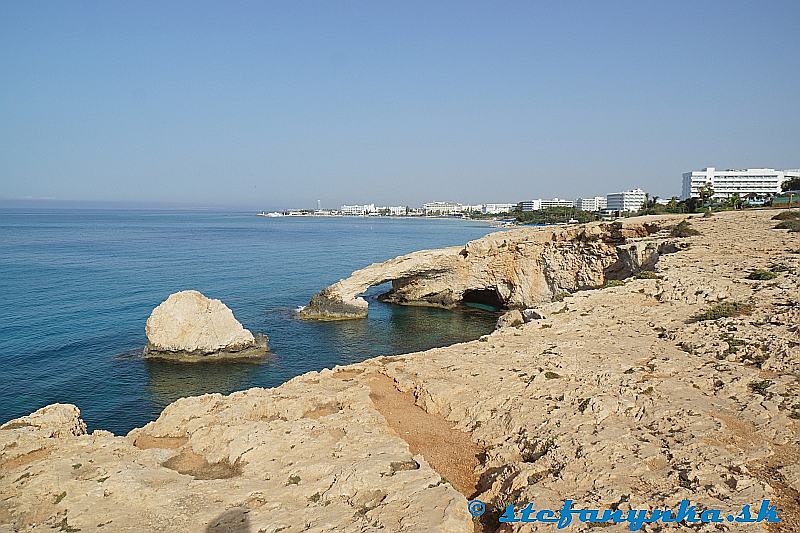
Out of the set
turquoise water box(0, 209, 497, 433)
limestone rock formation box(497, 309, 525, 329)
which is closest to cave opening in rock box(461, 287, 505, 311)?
turquoise water box(0, 209, 497, 433)

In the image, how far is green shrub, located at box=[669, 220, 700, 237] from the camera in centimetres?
3338

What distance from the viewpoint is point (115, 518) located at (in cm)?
904

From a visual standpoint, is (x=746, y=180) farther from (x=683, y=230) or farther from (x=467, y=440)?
(x=467, y=440)

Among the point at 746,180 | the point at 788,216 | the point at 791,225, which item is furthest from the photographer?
the point at 746,180

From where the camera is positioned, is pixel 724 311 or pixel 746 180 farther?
pixel 746 180

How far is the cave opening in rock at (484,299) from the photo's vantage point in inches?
1977

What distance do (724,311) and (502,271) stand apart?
95.7 ft

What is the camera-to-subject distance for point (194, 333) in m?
32.8

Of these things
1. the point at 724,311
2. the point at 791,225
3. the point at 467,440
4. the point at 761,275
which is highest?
the point at 791,225

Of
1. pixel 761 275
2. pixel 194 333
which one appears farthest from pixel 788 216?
pixel 194 333

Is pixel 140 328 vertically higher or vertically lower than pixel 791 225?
lower

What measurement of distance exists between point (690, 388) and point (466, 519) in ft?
26.9

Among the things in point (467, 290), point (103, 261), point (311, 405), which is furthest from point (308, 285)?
point (311, 405)

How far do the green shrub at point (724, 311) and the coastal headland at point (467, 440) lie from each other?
86 mm
